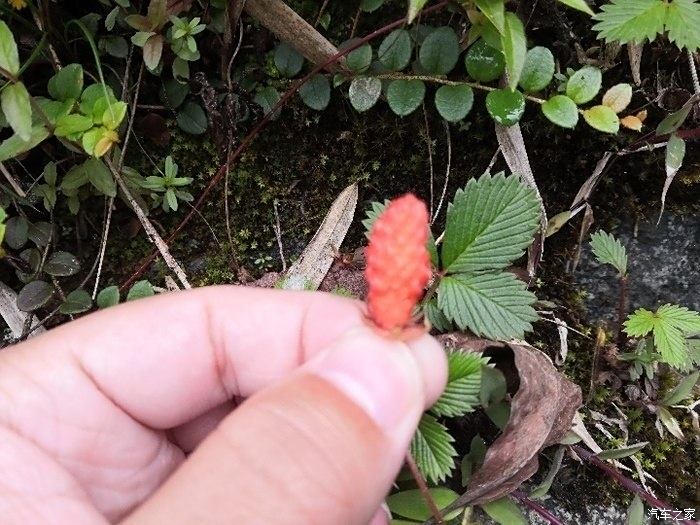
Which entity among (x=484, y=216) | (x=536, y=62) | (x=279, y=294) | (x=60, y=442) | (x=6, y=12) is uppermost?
(x=536, y=62)

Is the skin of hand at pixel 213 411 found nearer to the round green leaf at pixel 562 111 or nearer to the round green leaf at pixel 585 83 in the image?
the round green leaf at pixel 562 111

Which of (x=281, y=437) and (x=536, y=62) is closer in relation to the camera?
(x=281, y=437)

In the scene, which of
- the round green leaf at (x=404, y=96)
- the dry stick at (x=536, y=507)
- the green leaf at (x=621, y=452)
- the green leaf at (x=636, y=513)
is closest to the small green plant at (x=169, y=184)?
the round green leaf at (x=404, y=96)

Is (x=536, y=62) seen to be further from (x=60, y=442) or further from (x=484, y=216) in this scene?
(x=60, y=442)

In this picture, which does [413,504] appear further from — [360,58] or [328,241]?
[360,58]

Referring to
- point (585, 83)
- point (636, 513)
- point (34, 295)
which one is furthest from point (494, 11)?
point (34, 295)

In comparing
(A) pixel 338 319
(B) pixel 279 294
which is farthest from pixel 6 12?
(A) pixel 338 319

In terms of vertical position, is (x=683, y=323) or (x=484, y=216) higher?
(x=484, y=216)
